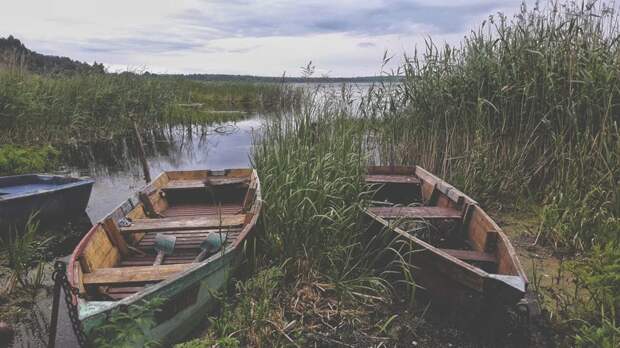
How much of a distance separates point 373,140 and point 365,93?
0.77 metres

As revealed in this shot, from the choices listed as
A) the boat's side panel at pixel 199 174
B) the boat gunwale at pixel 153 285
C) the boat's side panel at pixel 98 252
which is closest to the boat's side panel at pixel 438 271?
the boat gunwale at pixel 153 285

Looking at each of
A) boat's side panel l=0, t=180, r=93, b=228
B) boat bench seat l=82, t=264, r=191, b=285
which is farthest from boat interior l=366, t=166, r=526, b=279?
boat's side panel l=0, t=180, r=93, b=228

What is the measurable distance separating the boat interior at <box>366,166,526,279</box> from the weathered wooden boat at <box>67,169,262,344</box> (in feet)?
5.08

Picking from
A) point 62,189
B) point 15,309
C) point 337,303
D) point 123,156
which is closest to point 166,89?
point 123,156

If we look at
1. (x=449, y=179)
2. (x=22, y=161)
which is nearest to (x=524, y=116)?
(x=449, y=179)

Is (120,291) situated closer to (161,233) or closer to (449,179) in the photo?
(161,233)

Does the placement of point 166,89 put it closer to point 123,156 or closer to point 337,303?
point 123,156

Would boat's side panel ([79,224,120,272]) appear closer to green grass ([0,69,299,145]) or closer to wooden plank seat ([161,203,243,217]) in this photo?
wooden plank seat ([161,203,243,217])

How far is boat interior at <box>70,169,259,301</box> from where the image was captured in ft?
11.1

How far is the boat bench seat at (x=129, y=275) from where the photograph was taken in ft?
10.8

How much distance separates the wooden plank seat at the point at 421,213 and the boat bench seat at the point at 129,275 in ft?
7.04

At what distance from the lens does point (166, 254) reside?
14.2ft

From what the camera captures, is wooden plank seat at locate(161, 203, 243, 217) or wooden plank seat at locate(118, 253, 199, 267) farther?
wooden plank seat at locate(161, 203, 243, 217)

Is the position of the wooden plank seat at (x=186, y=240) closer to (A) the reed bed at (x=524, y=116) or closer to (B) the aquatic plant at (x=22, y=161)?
(A) the reed bed at (x=524, y=116)
